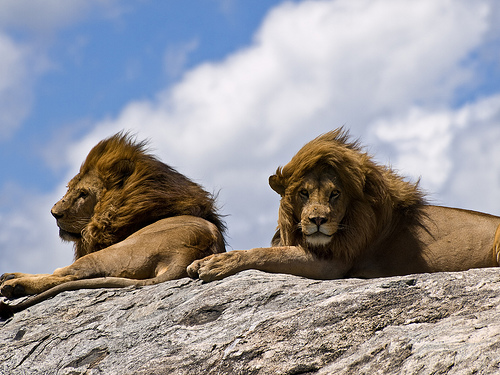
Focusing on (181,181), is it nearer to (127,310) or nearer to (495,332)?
(127,310)

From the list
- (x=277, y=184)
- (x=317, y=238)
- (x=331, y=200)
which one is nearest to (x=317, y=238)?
(x=317, y=238)

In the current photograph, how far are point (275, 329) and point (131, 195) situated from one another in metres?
2.77

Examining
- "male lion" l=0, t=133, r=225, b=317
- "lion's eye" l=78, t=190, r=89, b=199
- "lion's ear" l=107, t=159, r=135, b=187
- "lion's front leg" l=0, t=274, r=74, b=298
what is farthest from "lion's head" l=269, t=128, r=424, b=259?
"lion's eye" l=78, t=190, r=89, b=199

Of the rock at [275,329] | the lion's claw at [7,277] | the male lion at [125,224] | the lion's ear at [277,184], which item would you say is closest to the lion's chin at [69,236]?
the male lion at [125,224]

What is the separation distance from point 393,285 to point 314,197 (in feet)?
4.18

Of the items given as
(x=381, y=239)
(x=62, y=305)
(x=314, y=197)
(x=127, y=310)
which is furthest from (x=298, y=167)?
(x=62, y=305)

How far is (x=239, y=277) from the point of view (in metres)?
4.97

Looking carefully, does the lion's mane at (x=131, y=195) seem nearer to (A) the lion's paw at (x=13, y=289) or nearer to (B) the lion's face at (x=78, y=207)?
(B) the lion's face at (x=78, y=207)

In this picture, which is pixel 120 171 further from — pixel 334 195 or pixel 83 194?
pixel 334 195

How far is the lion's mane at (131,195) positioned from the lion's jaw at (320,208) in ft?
4.94

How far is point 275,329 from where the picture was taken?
13.4 feet

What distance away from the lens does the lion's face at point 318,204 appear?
5.26 meters

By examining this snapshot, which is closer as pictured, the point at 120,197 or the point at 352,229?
the point at 352,229

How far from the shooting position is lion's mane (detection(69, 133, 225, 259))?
6.39 metres
